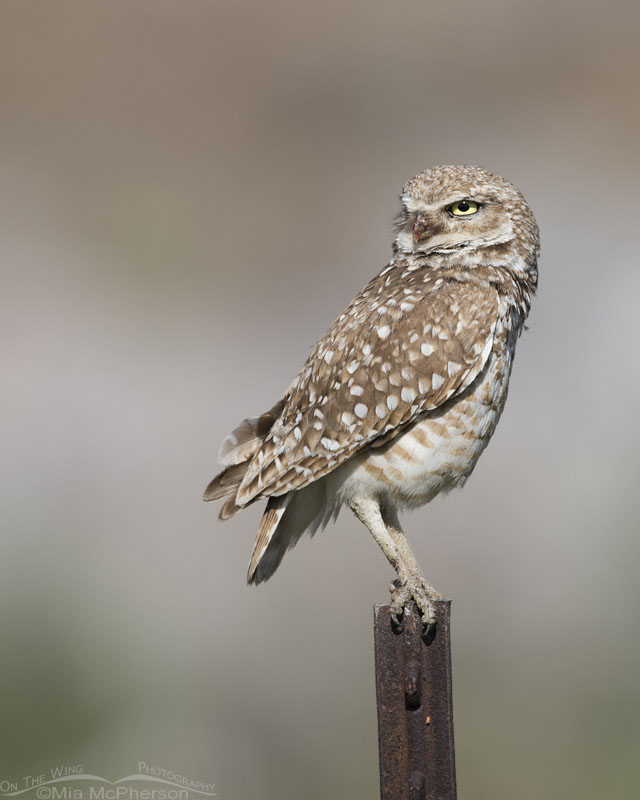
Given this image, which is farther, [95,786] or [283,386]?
[283,386]

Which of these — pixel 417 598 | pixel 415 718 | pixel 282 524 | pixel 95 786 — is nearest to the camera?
pixel 415 718

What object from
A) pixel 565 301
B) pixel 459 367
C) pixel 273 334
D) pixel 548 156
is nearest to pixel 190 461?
pixel 273 334

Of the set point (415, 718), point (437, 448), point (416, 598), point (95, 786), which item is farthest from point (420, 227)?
point (95, 786)

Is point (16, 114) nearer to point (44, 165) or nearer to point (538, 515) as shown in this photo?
point (44, 165)

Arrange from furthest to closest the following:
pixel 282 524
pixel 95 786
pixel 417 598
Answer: pixel 95 786
pixel 282 524
pixel 417 598

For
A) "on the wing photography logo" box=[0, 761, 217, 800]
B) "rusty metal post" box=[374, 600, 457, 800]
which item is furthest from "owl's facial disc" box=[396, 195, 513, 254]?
"on the wing photography logo" box=[0, 761, 217, 800]

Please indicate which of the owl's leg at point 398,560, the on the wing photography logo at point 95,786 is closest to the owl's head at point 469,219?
the owl's leg at point 398,560

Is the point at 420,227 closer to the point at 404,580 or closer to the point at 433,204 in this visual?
the point at 433,204

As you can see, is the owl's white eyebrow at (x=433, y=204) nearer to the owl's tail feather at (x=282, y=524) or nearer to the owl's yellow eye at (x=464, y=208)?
the owl's yellow eye at (x=464, y=208)
